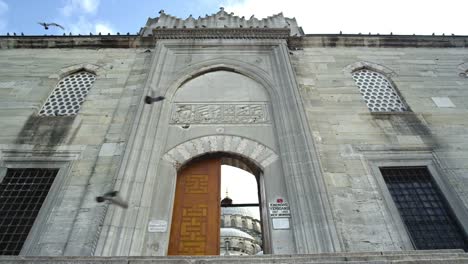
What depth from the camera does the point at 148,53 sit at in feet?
28.0

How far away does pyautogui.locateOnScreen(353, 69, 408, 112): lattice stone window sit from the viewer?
7.45 meters

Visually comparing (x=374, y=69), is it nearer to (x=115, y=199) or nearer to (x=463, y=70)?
(x=463, y=70)

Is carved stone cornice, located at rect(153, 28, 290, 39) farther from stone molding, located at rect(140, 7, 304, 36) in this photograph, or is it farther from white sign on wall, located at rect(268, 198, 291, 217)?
white sign on wall, located at rect(268, 198, 291, 217)

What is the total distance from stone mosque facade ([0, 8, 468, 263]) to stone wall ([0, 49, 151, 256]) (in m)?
0.03

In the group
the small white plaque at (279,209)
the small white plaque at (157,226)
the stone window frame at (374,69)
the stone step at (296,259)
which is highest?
the stone window frame at (374,69)

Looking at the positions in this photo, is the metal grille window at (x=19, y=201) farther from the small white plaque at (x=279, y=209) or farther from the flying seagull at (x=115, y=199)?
the small white plaque at (x=279, y=209)

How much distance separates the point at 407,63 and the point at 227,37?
5.22 metres

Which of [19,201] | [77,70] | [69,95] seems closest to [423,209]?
[19,201]

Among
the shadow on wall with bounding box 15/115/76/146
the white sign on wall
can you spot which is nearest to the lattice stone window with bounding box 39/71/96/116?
the shadow on wall with bounding box 15/115/76/146

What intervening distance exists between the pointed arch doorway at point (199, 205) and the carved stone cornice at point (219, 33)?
13.2ft

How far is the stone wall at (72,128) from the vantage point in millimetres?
5062

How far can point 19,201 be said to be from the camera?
565 centimetres

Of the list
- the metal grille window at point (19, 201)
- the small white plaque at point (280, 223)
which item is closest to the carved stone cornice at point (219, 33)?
the metal grille window at point (19, 201)

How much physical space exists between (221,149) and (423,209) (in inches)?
160
